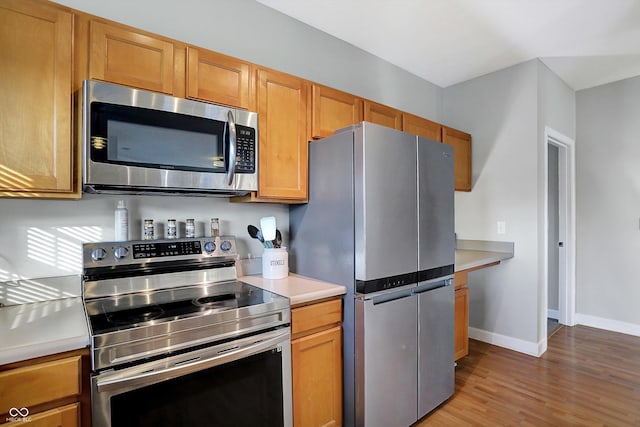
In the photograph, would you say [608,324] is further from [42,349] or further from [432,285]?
[42,349]

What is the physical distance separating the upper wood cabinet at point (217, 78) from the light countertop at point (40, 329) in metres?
1.07

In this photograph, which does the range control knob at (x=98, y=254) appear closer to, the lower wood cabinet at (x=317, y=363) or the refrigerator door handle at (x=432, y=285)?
the lower wood cabinet at (x=317, y=363)

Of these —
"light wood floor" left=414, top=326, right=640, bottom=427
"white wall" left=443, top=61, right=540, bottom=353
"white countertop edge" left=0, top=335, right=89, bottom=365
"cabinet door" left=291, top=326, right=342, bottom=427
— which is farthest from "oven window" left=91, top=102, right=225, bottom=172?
"white wall" left=443, top=61, right=540, bottom=353

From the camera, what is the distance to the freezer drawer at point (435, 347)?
1.98 m

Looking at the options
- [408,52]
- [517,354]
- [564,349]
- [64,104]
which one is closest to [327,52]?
[408,52]

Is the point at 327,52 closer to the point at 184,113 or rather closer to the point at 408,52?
the point at 408,52

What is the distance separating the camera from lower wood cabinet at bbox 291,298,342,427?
161cm

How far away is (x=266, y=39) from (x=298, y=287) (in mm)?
1665

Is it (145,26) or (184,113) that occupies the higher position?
(145,26)

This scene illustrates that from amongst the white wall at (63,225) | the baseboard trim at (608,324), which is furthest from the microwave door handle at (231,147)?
the baseboard trim at (608,324)

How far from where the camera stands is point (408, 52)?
2.94 meters

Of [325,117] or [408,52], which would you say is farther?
[408,52]

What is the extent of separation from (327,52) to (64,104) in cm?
188

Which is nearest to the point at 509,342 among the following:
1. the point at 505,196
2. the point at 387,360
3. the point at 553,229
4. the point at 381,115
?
the point at 505,196
